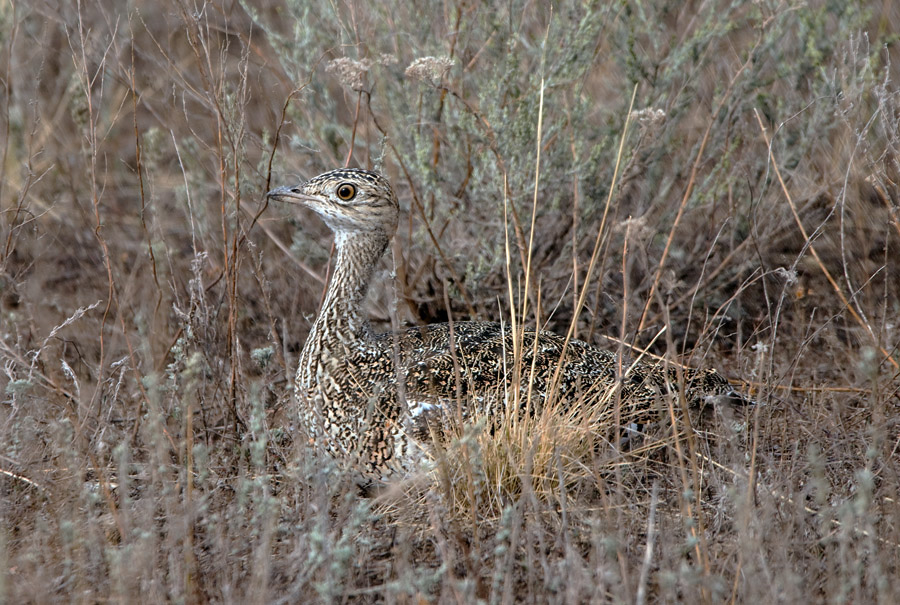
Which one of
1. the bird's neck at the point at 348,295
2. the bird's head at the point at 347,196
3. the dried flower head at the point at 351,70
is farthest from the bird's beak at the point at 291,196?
the dried flower head at the point at 351,70

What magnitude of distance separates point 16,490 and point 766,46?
370 centimetres

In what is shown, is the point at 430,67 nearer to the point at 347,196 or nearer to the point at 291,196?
the point at 347,196

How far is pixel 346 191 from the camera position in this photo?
3.90 meters

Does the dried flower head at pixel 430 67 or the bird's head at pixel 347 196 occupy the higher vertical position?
the dried flower head at pixel 430 67

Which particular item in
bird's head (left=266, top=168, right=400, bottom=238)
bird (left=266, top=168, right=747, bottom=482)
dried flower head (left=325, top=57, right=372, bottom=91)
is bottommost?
bird (left=266, top=168, right=747, bottom=482)

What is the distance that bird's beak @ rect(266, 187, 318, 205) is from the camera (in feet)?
12.8

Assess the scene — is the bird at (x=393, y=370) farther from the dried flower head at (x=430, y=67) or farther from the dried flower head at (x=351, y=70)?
the dried flower head at (x=430, y=67)

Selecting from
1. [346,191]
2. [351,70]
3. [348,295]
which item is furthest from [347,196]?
[351,70]

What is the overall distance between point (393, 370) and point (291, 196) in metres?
0.80

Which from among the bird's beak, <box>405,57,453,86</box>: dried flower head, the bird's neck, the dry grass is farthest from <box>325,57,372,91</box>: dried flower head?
the bird's neck

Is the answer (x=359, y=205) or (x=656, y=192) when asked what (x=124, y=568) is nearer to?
(x=359, y=205)

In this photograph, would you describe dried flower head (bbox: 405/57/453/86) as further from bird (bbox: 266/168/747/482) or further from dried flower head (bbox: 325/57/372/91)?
bird (bbox: 266/168/747/482)

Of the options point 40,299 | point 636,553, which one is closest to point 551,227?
point 636,553

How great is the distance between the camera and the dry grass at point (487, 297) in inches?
112
